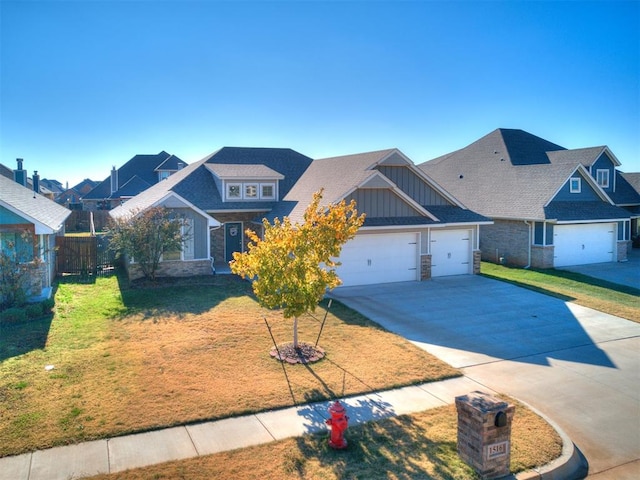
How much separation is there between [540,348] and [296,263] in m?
6.55

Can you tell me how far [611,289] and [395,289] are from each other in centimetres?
888

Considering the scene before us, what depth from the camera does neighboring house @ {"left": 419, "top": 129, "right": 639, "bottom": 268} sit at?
2434cm

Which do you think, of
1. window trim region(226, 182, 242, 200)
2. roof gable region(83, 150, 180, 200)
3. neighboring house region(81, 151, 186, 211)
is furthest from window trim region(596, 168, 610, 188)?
roof gable region(83, 150, 180, 200)

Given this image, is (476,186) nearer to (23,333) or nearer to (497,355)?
(497,355)

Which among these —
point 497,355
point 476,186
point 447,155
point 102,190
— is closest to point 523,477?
point 497,355

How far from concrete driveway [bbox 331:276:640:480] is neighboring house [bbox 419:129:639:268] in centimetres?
597

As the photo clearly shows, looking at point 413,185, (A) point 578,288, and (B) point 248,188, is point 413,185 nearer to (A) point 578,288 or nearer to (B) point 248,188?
(B) point 248,188

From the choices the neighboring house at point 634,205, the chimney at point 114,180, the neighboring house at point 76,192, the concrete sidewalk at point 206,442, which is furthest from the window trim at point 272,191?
the neighboring house at point 76,192

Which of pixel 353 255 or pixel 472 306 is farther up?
pixel 353 255

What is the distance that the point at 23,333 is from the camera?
1258 cm

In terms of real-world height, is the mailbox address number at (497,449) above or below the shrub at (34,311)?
below

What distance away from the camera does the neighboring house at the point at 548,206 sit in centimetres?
2434

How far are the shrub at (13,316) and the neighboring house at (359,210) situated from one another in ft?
20.1

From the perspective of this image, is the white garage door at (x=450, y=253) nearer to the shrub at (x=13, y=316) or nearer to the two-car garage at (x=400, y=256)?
the two-car garage at (x=400, y=256)
